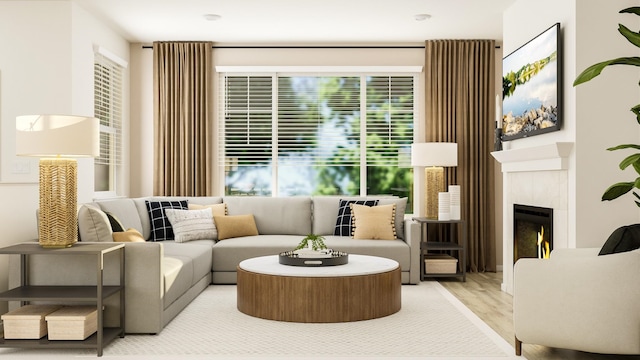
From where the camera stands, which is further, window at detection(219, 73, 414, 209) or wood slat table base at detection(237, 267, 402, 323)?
window at detection(219, 73, 414, 209)

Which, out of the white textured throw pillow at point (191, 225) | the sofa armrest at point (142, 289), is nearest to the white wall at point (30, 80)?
the white textured throw pillow at point (191, 225)

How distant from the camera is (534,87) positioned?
476cm

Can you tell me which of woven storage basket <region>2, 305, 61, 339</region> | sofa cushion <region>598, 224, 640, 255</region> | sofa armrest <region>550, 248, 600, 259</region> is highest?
sofa cushion <region>598, 224, 640, 255</region>

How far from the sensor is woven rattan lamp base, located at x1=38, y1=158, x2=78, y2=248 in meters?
3.59

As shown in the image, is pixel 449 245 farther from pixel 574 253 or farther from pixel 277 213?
pixel 574 253

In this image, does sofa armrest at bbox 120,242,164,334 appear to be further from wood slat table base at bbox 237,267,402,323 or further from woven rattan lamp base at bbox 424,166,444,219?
woven rattan lamp base at bbox 424,166,444,219

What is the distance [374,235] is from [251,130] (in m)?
2.06

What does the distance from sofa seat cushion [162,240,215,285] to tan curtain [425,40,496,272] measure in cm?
290

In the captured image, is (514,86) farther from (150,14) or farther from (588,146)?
(150,14)

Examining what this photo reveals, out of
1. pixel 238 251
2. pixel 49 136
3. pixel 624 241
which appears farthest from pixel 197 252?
pixel 624 241

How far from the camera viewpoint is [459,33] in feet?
21.4

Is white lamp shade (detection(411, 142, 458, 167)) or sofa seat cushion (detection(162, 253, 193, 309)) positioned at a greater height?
white lamp shade (detection(411, 142, 458, 167))

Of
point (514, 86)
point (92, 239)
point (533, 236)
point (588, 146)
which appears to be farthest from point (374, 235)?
point (92, 239)

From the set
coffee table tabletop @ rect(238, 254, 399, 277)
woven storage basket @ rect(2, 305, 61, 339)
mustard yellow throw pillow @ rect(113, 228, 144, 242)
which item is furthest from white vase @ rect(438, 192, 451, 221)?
woven storage basket @ rect(2, 305, 61, 339)
